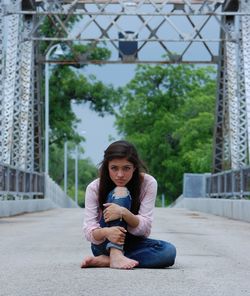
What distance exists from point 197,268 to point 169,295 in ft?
6.77

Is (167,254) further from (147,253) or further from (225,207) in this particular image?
(225,207)

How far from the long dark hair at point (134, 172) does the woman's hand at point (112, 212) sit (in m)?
0.29

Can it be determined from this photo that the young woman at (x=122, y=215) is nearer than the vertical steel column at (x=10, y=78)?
Yes

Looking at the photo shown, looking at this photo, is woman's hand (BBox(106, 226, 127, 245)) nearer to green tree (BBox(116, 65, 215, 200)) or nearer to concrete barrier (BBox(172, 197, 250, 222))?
concrete barrier (BBox(172, 197, 250, 222))

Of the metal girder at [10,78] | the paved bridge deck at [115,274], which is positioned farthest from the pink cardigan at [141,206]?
the metal girder at [10,78]

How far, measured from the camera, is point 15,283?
6.80 metres

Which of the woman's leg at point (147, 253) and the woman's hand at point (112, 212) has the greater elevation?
the woman's hand at point (112, 212)

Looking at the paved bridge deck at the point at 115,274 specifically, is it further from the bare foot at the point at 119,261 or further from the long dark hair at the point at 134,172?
the long dark hair at the point at 134,172

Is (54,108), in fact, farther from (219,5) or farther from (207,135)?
(219,5)

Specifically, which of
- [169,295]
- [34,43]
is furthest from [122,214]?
[34,43]

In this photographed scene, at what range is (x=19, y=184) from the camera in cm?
2841

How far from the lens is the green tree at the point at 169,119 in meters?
76.9

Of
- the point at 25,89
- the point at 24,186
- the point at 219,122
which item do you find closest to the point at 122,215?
the point at 24,186

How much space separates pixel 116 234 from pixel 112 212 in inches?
7.5
